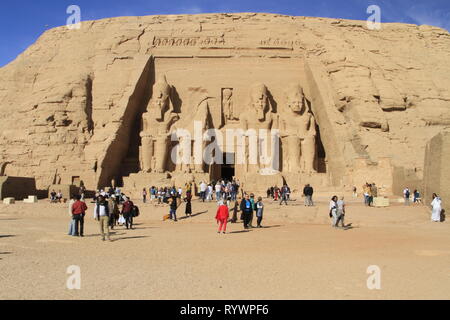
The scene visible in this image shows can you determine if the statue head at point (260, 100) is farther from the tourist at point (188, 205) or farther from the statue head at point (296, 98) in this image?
the tourist at point (188, 205)

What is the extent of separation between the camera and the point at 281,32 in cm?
2042

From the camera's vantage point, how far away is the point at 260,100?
63.0 feet

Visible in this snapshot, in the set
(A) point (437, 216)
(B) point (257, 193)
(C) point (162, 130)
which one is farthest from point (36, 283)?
(C) point (162, 130)

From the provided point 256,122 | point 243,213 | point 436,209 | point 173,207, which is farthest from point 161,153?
point 436,209

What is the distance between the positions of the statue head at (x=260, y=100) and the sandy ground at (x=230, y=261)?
8.91 m

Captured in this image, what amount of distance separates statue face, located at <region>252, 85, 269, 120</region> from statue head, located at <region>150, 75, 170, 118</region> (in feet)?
12.8

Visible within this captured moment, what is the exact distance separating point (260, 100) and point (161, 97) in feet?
14.4

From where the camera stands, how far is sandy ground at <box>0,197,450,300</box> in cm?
450

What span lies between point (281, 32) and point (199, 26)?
392 centimetres

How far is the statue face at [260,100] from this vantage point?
1911cm

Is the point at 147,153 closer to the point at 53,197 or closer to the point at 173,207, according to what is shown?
the point at 53,197

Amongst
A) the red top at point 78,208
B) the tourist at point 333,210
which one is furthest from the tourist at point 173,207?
the tourist at point 333,210

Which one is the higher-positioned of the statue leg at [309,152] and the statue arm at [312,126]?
the statue arm at [312,126]

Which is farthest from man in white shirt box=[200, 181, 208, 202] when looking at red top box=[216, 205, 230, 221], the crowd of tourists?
red top box=[216, 205, 230, 221]
